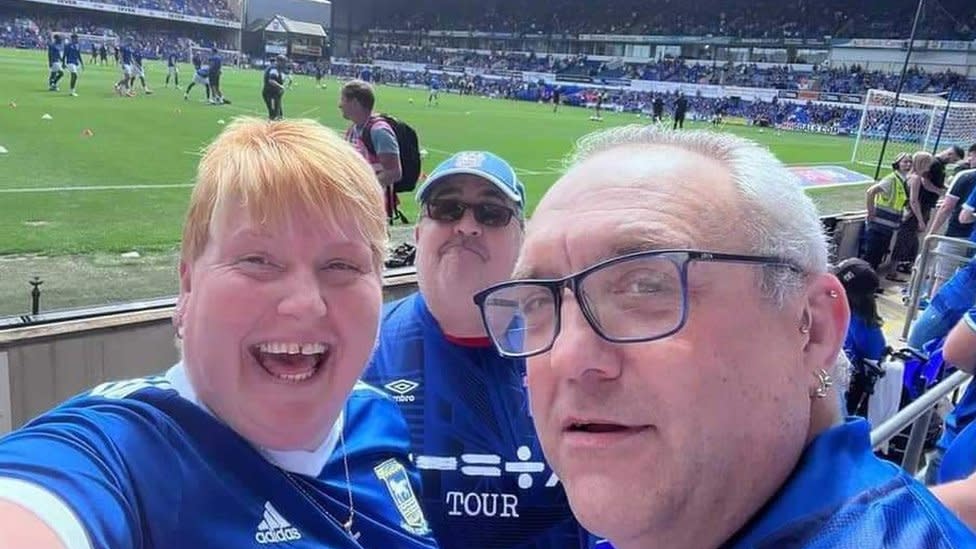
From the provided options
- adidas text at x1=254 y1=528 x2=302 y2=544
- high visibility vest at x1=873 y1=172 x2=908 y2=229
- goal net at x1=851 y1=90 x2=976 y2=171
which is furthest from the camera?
goal net at x1=851 y1=90 x2=976 y2=171

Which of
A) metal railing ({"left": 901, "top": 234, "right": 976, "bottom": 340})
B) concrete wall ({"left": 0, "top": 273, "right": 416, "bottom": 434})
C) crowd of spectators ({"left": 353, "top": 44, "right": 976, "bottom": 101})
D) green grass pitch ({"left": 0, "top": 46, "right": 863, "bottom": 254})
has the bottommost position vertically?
green grass pitch ({"left": 0, "top": 46, "right": 863, "bottom": 254})

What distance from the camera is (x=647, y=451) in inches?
46.9

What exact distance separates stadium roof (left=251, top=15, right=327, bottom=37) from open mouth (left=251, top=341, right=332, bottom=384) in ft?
225

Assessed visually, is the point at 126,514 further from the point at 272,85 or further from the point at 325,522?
the point at 272,85

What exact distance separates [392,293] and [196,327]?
4.53m

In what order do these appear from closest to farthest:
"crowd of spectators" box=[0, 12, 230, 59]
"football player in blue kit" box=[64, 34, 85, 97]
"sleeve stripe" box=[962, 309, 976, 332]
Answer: "sleeve stripe" box=[962, 309, 976, 332] < "football player in blue kit" box=[64, 34, 85, 97] < "crowd of spectators" box=[0, 12, 230, 59]

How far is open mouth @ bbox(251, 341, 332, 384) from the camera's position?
150 centimetres

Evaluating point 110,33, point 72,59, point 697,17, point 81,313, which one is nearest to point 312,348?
point 81,313

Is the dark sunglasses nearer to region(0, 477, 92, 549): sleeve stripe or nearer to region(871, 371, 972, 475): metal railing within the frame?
region(871, 371, 972, 475): metal railing

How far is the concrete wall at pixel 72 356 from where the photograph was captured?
4.21 metres

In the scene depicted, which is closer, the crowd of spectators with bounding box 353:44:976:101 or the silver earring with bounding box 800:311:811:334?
the silver earring with bounding box 800:311:811:334

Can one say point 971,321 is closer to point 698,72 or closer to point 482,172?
point 482,172

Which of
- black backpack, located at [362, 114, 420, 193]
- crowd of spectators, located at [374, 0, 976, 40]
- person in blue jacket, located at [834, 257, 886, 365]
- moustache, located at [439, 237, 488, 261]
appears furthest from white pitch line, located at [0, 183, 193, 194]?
crowd of spectators, located at [374, 0, 976, 40]

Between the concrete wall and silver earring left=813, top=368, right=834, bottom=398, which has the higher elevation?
silver earring left=813, top=368, right=834, bottom=398
